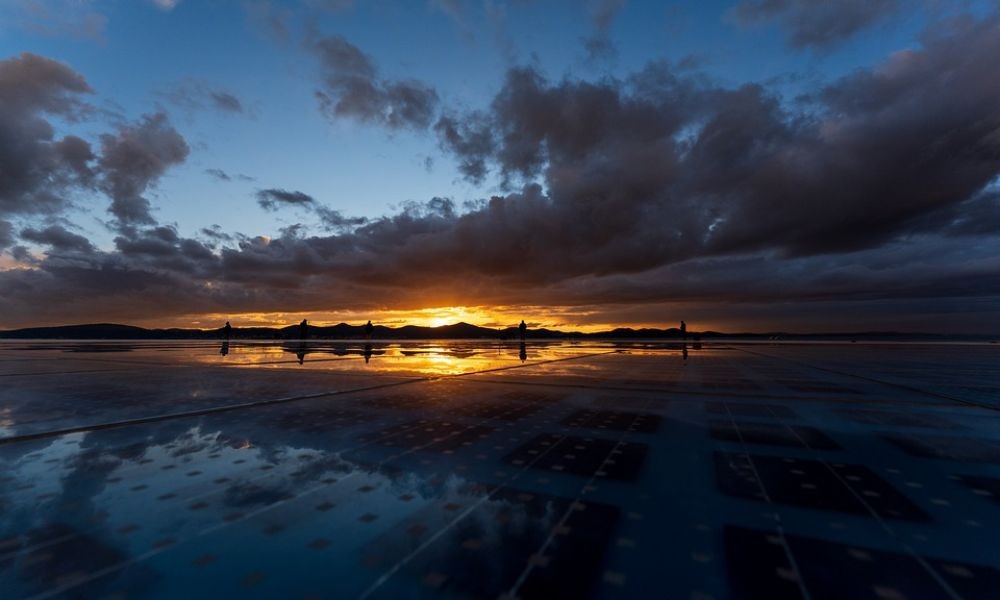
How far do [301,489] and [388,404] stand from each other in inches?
250

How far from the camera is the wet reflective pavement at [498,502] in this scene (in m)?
3.57

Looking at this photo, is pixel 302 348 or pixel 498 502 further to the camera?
pixel 302 348

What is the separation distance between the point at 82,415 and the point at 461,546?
38.7 ft

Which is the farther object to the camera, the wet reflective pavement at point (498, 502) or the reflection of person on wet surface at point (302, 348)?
the reflection of person on wet surface at point (302, 348)

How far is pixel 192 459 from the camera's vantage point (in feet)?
22.6

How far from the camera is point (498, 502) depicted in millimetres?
5184

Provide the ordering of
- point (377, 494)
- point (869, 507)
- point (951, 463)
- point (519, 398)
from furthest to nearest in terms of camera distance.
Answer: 1. point (519, 398)
2. point (951, 463)
3. point (377, 494)
4. point (869, 507)

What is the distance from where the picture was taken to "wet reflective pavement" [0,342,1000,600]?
3572 mm

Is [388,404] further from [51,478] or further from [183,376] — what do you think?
[183,376]

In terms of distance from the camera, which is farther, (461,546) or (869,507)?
(869,507)

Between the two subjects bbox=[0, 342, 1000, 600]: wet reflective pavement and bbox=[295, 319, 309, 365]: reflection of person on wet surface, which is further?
bbox=[295, 319, 309, 365]: reflection of person on wet surface

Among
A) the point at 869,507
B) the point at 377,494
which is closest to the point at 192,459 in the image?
the point at 377,494

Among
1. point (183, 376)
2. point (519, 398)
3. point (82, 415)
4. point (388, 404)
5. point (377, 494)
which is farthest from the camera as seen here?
point (183, 376)

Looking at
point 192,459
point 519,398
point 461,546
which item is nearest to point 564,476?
point 461,546
